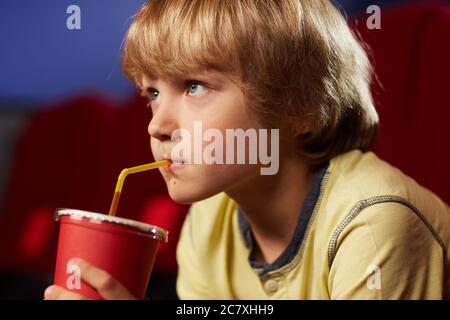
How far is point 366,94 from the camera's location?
87 cm

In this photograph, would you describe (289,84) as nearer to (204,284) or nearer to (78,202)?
(204,284)

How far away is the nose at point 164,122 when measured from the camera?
744mm

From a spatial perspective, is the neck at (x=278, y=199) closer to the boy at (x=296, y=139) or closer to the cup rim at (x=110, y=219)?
the boy at (x=296, y=139)

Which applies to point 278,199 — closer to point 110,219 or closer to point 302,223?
point 302,223

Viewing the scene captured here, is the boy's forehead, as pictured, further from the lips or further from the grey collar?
the grey collar

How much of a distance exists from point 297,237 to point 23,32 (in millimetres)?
562

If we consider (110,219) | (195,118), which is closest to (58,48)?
(195,118)

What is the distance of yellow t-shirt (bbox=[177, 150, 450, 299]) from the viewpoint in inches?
29.6

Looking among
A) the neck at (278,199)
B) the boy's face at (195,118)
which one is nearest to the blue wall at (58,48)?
the boy's face at (195,118)

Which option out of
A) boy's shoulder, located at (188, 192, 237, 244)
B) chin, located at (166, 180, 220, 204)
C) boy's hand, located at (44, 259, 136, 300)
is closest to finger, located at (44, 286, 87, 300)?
boy's hand, located at (44, 259, 136, 300)

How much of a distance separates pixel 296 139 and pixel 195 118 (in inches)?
6.6
